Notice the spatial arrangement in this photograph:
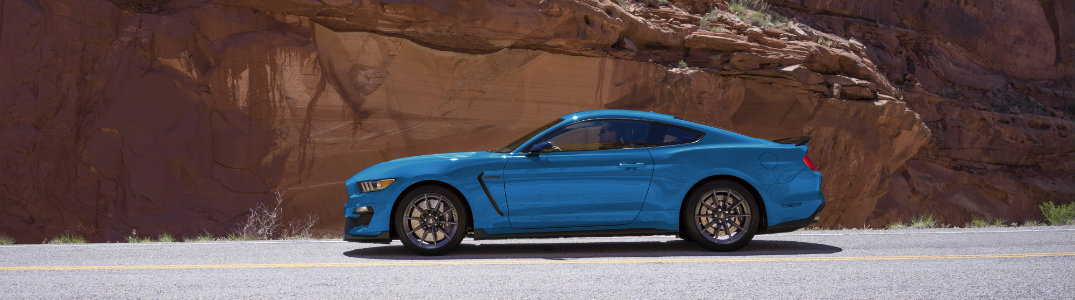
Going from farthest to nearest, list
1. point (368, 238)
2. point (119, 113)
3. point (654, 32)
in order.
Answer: point (654, 32) < point (119, 113) < point (368, 238)

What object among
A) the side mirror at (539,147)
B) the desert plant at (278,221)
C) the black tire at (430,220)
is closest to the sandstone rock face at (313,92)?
the desert plant at (278,221)

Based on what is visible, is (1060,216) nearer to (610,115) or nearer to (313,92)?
(610,115)

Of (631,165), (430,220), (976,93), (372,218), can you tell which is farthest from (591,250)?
(976,93)

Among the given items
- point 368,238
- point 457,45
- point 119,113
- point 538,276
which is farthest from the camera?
point 457,45

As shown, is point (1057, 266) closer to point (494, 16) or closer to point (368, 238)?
point (368, 238)

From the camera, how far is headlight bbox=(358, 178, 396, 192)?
7.28 meters

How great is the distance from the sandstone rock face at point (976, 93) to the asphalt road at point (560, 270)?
1898cm

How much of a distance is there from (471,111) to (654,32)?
4.71 m

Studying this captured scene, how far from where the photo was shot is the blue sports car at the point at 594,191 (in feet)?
23.9

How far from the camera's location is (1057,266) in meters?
6.55

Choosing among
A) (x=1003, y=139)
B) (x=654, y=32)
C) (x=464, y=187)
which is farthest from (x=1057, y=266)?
(x=1003, y=139)

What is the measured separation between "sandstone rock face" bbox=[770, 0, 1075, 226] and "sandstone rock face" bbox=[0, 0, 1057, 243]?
8347mm

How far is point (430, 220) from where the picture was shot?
7297 mm

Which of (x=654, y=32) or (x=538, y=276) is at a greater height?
(x=654, y=32)
